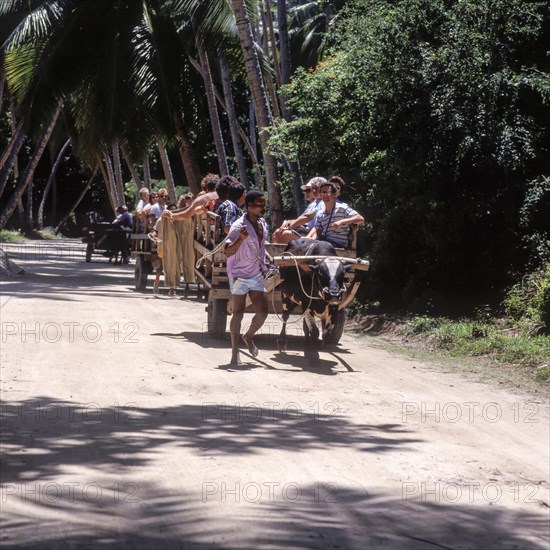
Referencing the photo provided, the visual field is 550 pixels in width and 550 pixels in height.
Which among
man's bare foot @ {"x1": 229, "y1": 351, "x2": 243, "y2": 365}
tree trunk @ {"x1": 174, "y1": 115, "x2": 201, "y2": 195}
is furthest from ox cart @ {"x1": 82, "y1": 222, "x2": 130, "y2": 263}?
man's bare foot @ {"x1": 229, "y1": 351, "x2": 243, "y2": 365}

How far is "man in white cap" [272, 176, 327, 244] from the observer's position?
13375mm

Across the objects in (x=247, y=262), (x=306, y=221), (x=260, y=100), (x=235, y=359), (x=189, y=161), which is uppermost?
(x=260, y=100)

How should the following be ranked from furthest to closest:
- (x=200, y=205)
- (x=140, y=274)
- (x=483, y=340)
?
(x=140, y=274)
(x=200, y=205)
(x=483, y=340)

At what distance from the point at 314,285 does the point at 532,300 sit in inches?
150

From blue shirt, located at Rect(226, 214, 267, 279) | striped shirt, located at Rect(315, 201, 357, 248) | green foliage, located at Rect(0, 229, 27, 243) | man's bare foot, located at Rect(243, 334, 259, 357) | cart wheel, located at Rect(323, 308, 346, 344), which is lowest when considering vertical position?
man's bare foot, located at Rect(243, 334, 259, 357)

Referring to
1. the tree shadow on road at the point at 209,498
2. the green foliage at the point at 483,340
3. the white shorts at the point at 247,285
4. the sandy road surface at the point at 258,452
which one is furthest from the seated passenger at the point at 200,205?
the tree shadow on road at the point at 209,498

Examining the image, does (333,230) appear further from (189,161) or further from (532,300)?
(189,161)

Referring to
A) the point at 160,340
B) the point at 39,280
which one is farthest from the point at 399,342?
the point at 39,280

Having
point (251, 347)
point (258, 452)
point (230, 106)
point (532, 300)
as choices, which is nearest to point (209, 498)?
point (258, 452)

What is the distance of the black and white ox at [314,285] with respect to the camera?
37.3 ft

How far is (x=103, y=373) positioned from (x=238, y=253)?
2269 mm

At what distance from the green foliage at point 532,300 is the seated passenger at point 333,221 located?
263 cm

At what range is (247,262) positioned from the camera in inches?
460

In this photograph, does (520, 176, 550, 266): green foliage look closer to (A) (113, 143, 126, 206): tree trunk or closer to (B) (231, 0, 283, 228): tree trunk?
(B) (231, 0, 283, 228): tree trunk
